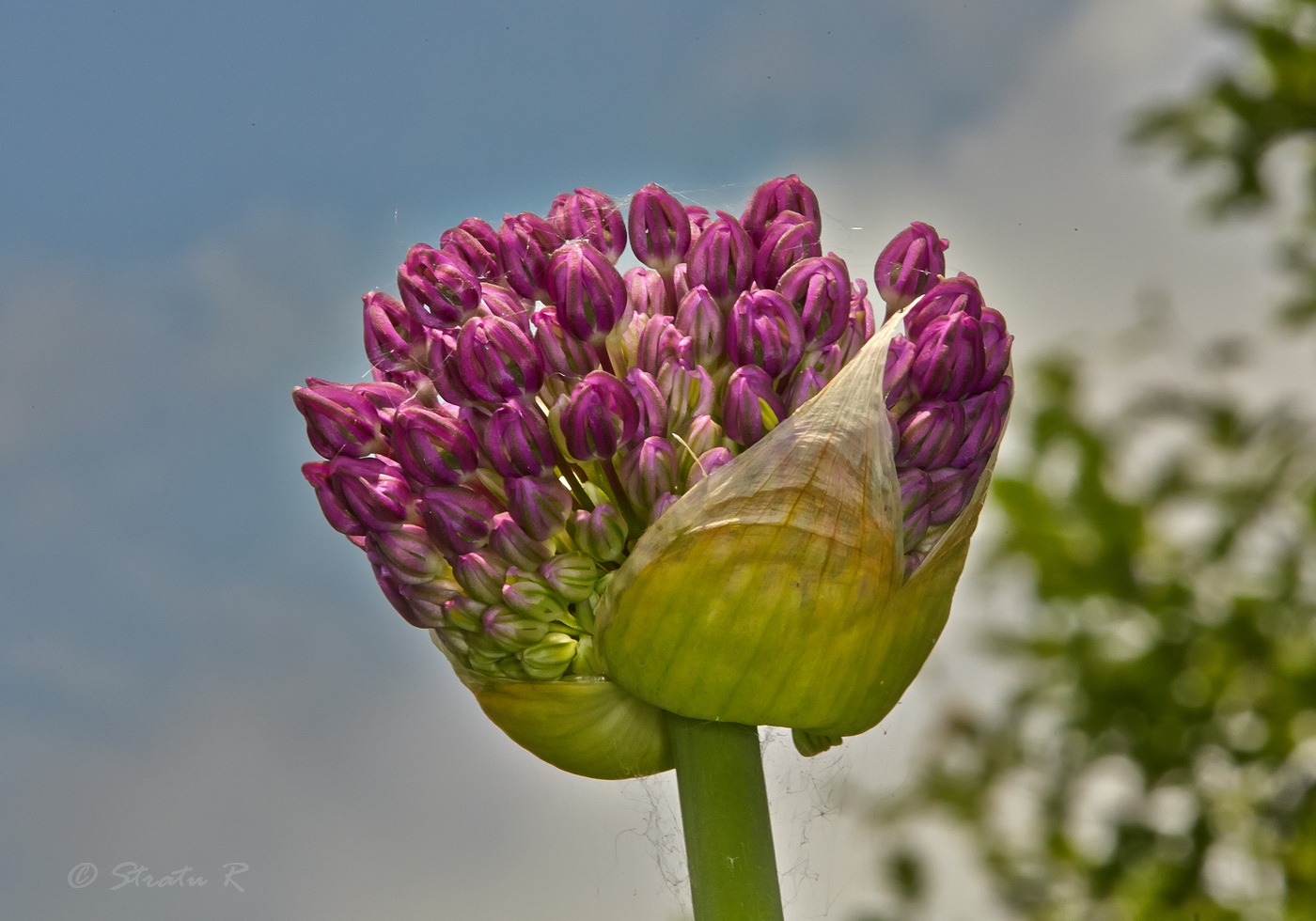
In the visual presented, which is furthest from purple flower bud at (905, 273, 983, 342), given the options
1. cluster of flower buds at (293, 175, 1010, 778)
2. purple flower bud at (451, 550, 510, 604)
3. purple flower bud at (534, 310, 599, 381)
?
purple flower bud at (451, 550, 510, 604)

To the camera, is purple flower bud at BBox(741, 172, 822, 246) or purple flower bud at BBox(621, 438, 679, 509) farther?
purple flower bud at BBox(741, 172, 822, 246)

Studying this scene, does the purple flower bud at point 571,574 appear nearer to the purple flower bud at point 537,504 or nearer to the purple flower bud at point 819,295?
the purple flower bud at point 537,504

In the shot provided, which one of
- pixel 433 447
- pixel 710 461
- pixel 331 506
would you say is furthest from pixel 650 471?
pixel 331 506

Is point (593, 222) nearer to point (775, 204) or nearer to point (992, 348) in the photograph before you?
point (775, 204)

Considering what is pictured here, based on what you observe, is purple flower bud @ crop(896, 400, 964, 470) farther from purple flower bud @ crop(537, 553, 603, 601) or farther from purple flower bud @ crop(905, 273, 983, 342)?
purple flower bud @ crop(537, 553, 603, 601)

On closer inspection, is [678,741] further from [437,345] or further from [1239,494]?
[1239,494]

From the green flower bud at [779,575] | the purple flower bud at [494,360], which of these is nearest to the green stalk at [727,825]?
the green flower bud at [779,575]
